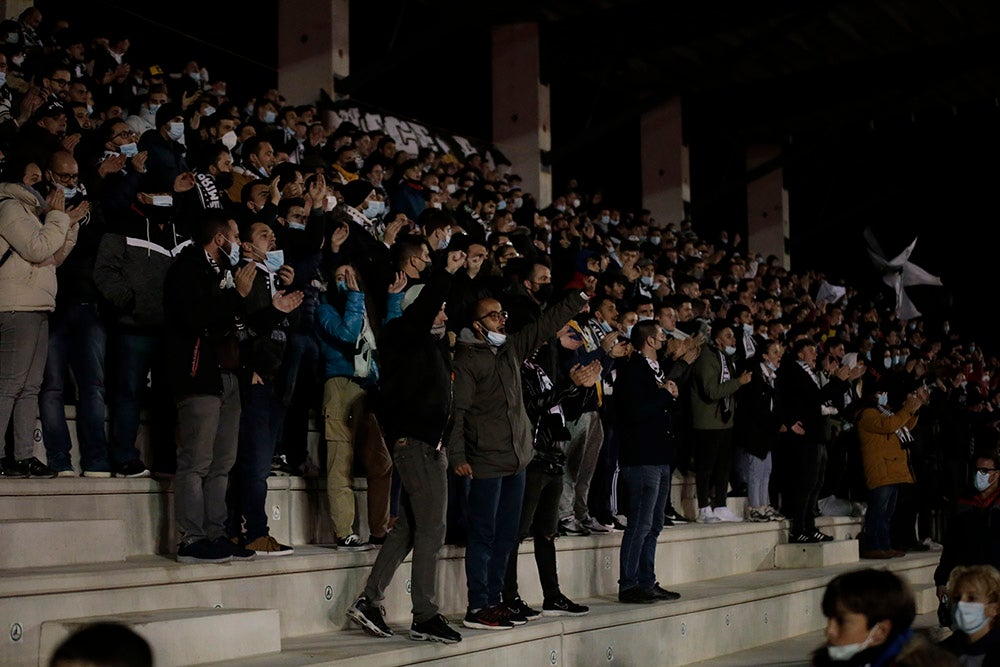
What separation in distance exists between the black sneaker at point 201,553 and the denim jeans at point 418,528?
0.66 metres

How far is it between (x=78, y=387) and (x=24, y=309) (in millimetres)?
508

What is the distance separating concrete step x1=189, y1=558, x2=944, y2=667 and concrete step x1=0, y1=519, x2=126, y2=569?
2.96ft

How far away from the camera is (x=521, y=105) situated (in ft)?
62.5

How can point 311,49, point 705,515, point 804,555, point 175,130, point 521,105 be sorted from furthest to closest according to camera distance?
point 521,105 → point 311,49 → point 804,555 → point 705,515 → point 175,130

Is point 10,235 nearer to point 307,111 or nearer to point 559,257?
point 307,111

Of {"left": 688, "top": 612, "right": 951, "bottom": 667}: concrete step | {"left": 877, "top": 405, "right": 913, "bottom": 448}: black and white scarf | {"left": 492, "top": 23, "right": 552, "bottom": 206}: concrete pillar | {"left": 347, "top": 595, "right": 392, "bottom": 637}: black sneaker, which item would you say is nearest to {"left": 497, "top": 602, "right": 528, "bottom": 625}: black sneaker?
{"left": 347, "top": 595, "right": 392, "bottom": 637}: black sneaker

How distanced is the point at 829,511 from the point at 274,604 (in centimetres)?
771

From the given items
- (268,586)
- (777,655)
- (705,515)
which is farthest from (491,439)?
(705,515)

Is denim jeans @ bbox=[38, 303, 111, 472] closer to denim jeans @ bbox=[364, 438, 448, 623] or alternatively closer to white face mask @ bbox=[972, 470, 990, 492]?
denim jeans @ bbox=[364, 438, 448, 623]

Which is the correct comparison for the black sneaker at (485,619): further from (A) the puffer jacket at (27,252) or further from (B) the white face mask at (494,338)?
(A) the puffer jacket at (27,252)

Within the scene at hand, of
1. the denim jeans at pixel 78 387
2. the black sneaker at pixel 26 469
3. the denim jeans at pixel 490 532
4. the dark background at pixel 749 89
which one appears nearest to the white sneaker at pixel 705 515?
the denim jeans at pixel 490 532

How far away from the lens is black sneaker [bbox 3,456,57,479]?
580cm

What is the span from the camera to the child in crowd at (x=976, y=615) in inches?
185

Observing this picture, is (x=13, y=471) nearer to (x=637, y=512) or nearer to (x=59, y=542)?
(x=59, y=542)
